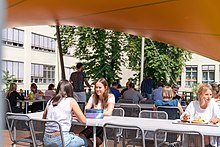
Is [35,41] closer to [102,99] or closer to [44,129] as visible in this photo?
[102,99]

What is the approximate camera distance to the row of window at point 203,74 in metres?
36.0

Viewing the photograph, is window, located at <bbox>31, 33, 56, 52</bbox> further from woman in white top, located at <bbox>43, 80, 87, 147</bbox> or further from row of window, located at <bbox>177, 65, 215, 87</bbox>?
woman in white top, located at <bbox>43, 80, 87, 147</bbox>

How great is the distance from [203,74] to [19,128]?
110 feet

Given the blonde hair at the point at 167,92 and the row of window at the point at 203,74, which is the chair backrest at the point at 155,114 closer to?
the blonde hair at the point at 167,92

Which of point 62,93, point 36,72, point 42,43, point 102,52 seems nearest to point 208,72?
point 42,43

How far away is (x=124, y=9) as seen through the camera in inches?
Result: 273

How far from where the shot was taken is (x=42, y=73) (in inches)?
1406

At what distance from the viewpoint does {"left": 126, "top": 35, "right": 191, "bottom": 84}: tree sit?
789 inches

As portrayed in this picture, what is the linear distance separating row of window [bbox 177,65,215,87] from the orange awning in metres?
27.2

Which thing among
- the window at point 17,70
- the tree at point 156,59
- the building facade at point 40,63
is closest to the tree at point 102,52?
the tree at point 156,59

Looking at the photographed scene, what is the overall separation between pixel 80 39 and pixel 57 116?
1655cm

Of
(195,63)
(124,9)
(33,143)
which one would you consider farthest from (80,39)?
(195,63)

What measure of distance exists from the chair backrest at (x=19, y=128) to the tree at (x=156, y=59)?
15.8 metres

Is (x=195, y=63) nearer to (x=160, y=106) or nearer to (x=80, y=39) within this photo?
(x=80, y=39)
